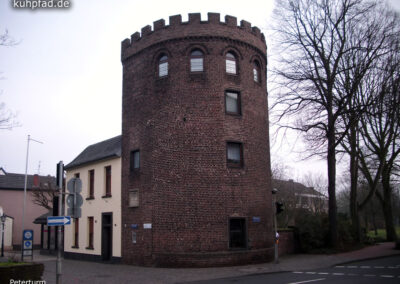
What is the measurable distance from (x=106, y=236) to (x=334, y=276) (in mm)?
14828

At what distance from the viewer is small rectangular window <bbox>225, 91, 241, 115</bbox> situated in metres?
22.1

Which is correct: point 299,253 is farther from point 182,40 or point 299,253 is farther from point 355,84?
point 182,40

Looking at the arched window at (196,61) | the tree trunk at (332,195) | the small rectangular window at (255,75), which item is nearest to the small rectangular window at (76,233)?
the arched window at (196,61)

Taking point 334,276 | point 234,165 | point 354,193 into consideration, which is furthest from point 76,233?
point 354,193

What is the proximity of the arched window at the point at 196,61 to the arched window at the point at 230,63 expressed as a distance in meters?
1.51

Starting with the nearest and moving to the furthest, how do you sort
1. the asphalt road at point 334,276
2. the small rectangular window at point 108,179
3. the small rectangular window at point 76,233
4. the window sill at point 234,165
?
the asphalt road at point 334,276 < the window sill at point 234,165 < the small rectangular window at point 108,179 < the small rectangular window at point 76,233

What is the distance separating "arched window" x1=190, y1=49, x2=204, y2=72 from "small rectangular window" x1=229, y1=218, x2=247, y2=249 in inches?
325

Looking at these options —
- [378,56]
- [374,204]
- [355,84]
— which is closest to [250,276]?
[355,84]

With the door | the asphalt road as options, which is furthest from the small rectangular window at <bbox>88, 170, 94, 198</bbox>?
the asphalt road

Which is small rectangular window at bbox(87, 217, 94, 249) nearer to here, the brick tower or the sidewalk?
the brick tower

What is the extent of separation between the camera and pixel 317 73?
26.2 meters

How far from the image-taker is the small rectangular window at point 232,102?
22.1m

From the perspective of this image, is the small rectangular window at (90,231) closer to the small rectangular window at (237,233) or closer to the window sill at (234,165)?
Result: the small rectangular window at (237,233)

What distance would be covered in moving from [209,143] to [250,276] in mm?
7280
